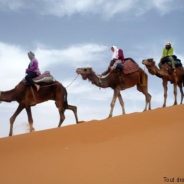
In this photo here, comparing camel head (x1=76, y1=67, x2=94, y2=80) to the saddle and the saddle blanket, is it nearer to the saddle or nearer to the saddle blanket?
the saddle blanket

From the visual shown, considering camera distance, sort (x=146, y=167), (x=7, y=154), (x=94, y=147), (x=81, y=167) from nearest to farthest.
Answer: (x=146, y=167), (x=81, y=167), (x=94, y=147), (x=7, y=154)

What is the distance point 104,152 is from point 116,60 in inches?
273

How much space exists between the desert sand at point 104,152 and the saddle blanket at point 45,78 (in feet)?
9.88

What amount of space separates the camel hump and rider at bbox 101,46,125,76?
0.69 ft

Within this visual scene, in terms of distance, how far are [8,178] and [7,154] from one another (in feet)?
8.06

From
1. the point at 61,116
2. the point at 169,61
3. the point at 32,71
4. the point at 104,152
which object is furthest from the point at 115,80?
the point at 104,152

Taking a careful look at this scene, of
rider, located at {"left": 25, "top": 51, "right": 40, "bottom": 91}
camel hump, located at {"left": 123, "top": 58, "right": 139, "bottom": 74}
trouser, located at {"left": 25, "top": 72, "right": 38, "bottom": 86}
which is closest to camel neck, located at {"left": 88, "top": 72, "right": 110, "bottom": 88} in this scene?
camel hump, located at {"left": 123, "top": 58, "right": 139, "bottom": 74}

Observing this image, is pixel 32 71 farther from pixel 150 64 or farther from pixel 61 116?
pixel 150 64

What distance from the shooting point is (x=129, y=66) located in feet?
63.5

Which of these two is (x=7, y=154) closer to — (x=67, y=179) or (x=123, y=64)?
(x=67, y=179)

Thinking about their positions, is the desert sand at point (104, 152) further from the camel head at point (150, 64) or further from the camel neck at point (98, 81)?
the camel head at point (150, 64)

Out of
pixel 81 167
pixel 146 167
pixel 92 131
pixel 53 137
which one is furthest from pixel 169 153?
pixel 53 137

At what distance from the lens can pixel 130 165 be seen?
11227 mm

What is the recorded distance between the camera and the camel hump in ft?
62.8
